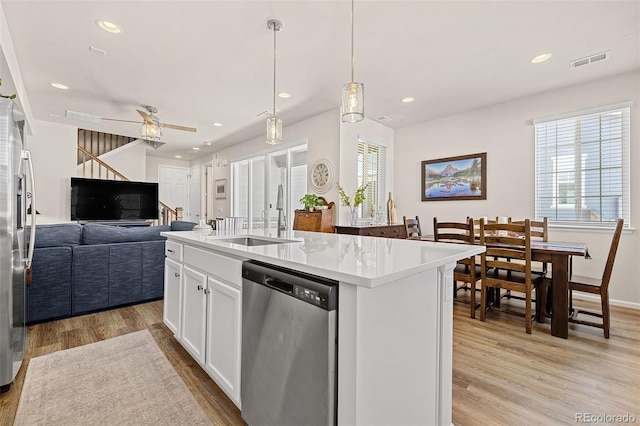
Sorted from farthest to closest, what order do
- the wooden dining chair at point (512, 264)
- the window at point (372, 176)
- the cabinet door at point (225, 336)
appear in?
the window at point (372, 176)
the wooden dining chair at point (512, 264)
the cabinet door at point (225, 336)

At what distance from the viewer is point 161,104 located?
14.7ft

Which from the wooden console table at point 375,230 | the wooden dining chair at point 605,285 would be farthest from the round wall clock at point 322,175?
the wooden dining chair at point 605,285

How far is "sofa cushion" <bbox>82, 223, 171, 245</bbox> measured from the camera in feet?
10.2

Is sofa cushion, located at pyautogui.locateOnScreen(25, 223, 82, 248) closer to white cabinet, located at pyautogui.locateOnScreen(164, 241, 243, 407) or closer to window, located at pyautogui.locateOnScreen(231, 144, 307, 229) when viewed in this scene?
white cabinet, located at pyautogui.locateOnScreen(164, 241, 243, 407)

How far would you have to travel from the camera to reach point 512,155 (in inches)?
167

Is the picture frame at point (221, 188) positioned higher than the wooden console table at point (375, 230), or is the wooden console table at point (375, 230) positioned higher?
the picture frame at point (221, 188)

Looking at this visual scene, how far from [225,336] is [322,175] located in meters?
3.54

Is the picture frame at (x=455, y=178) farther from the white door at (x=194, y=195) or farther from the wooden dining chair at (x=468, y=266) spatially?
the white door at (x=194, y=195)

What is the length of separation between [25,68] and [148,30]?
1.92 meters

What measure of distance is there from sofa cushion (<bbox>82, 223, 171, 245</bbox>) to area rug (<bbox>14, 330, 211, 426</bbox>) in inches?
47.8

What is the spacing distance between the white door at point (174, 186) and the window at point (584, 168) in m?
8.90

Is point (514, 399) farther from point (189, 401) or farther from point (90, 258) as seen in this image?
point (90, 258)

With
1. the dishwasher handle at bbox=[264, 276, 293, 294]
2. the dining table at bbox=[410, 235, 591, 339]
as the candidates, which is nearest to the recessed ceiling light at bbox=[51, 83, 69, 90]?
the dishwasher handle at bbox=[264, 276, 293, 294]

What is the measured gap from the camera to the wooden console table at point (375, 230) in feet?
13.7
